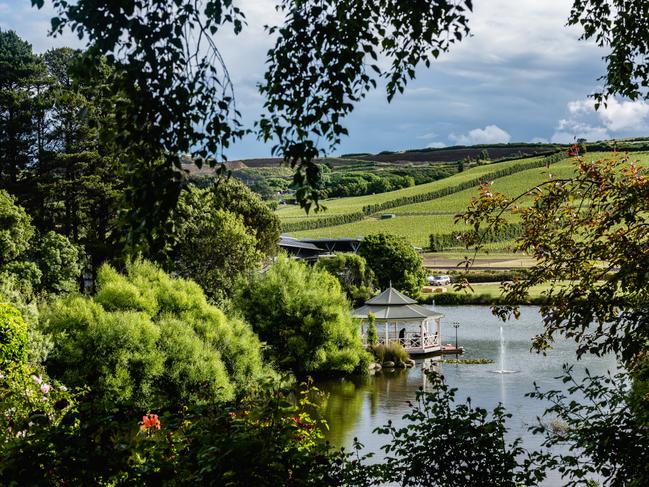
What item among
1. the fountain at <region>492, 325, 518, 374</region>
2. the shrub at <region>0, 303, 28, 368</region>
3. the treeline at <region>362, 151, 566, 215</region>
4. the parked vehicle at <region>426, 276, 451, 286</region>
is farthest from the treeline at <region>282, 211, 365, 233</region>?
the shrub at <region>0, 303, 28, 368</region>

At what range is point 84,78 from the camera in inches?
179

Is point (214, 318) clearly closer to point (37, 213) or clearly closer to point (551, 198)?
point (37, 213)

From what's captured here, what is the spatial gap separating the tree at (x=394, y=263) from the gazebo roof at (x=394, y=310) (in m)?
15.4

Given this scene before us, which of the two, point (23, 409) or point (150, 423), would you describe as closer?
point (150, 423)

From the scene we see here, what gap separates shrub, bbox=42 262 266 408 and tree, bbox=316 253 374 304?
79.6ft

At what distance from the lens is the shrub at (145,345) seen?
2117cm

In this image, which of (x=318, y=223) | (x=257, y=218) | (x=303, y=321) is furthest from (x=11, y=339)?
(x=318, y=223)

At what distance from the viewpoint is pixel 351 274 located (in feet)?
167

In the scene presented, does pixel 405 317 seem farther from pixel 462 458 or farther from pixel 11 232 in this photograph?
pixel 462 458

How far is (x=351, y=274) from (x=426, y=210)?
1778 inches

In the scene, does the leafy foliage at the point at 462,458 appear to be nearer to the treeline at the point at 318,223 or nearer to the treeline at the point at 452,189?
the treeline at the point at 318,223

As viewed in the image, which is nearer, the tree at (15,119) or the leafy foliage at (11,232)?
the leafy foliage at (11,232)

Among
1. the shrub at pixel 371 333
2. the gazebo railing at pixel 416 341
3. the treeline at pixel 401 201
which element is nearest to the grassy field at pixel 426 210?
the treeline at pixel 401 201

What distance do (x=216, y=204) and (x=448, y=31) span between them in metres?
1.88
